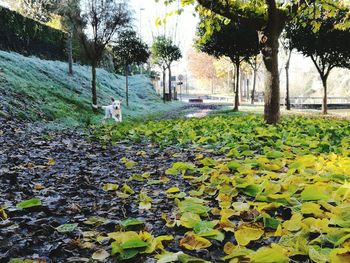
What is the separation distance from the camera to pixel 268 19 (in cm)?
808

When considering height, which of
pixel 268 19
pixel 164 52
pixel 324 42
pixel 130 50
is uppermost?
pixel 164 52

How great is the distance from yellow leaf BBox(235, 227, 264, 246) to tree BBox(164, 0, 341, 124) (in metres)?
6.62

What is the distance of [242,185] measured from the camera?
252cm

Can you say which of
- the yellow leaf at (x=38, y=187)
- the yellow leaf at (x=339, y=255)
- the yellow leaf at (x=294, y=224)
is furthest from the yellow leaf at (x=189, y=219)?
the yellow leaf at (x=38, y=187)

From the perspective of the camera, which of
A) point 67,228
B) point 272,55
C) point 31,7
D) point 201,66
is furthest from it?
point 201,66

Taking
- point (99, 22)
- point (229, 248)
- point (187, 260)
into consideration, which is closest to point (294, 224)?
point (229, 248)

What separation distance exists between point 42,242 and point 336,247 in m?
1.55

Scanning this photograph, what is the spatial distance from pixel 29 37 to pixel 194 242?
22817 millimetres

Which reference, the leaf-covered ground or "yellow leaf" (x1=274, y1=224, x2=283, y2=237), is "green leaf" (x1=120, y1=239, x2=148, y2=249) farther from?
"yellow leaf" (x1=274, y1=224, x2=283, y2=237)

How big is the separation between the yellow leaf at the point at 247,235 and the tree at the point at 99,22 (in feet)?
47.4

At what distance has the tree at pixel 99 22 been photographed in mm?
15727

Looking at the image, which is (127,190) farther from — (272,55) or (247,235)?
(272,55)

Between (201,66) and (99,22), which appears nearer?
(99,22)

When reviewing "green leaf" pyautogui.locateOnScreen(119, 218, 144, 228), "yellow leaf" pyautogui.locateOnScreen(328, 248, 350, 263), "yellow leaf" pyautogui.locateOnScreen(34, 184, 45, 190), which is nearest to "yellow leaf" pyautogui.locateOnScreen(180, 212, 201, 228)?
"green leaf" pyautogui.locateOnScreen(119, 218, 144, 228)
